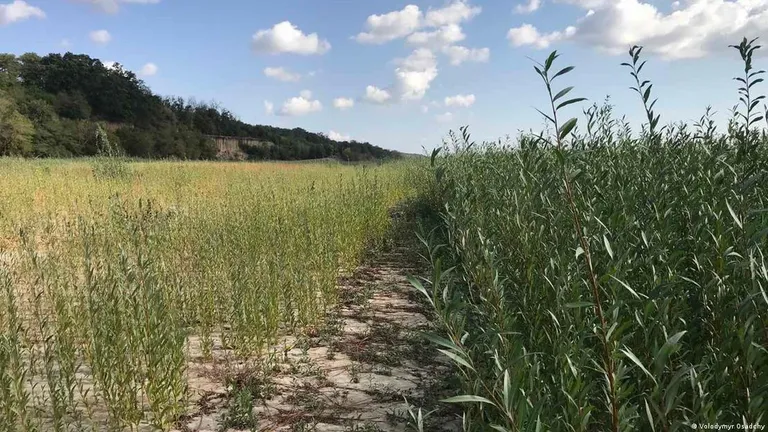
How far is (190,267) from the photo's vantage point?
4.62m

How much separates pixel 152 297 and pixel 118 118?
214ft

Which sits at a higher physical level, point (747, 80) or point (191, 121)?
point (191, 121)

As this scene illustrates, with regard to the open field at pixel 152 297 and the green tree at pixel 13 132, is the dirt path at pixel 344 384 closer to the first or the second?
the open field at pixel 152 297

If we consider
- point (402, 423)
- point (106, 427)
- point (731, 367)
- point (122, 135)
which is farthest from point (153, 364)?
point (122, 135)

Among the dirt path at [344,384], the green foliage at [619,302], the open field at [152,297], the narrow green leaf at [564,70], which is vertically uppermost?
the narrow green leaf at [564,70]

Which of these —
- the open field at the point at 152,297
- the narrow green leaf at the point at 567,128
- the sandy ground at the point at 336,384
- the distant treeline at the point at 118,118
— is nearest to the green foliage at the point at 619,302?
the narrow green leaf at the point at 567,128

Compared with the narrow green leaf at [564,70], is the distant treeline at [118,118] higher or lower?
higher

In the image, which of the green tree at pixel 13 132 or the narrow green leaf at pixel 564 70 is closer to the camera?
the narrow green leaf at pixel 564 70

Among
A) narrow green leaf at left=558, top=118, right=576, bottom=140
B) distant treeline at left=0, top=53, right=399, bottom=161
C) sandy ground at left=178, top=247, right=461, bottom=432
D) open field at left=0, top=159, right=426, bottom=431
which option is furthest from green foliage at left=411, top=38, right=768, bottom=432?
distant treeline at left=0, top=53, right=399, bottom=161

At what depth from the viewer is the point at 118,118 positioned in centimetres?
5803

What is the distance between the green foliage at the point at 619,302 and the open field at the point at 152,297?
5.41 ft

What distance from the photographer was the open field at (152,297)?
8.13ft

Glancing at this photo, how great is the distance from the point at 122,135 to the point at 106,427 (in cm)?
5327

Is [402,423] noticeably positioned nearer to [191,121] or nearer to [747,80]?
[747,80]
